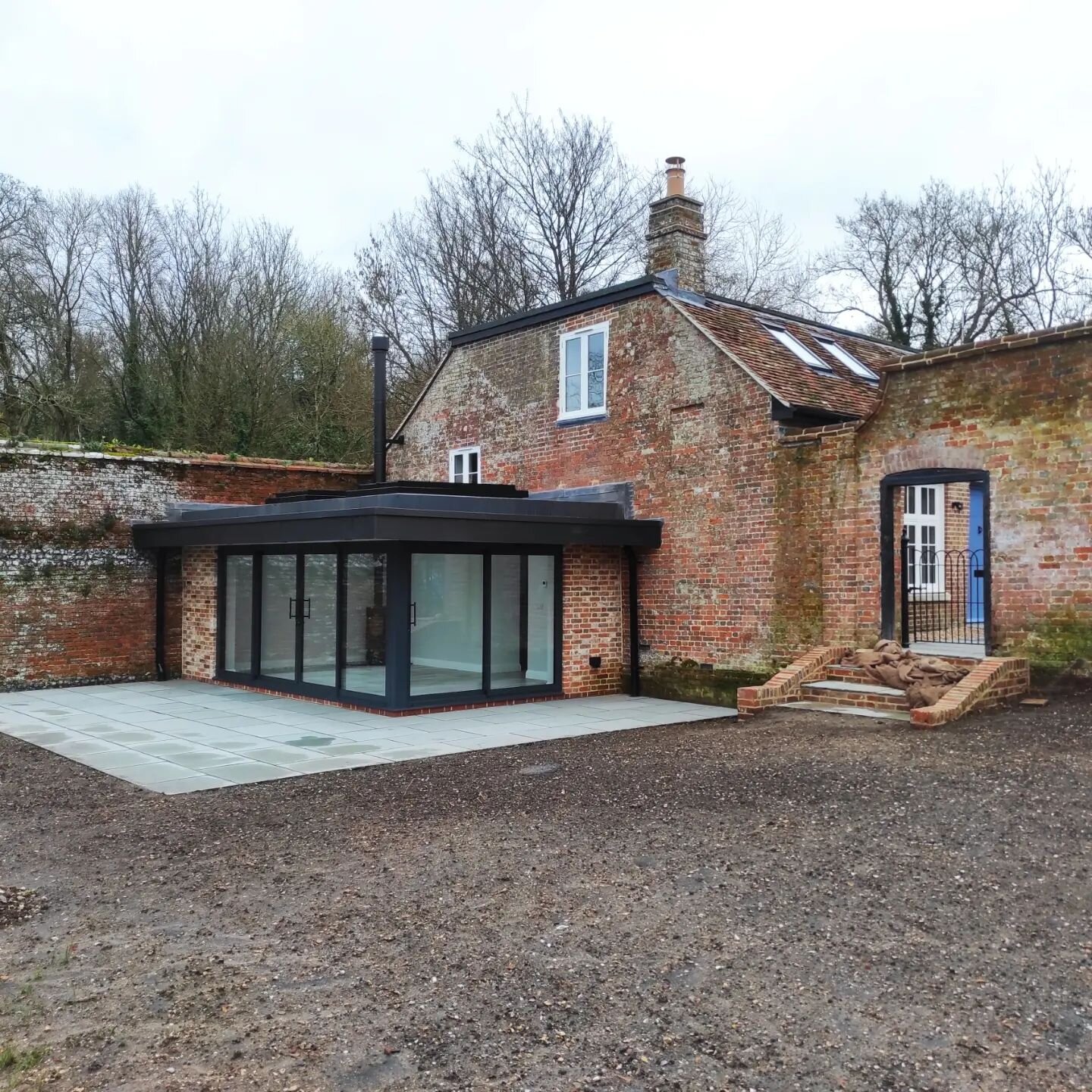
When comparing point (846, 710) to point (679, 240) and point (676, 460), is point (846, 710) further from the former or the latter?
point (679, 240)

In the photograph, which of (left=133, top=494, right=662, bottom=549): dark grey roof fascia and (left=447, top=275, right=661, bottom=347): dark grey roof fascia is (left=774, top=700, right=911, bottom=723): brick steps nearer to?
(left=133, top=494, right=662, bottom=549): dark grey roof fascia

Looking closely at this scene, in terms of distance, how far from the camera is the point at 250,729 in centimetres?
1009

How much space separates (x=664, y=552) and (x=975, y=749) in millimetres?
5823

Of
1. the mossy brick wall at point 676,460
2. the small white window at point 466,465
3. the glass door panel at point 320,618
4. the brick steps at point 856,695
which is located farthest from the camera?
the small white window at point 466,465

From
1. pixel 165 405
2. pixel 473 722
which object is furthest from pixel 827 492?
pixel 165 405

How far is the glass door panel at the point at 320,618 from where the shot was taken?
12305 mm

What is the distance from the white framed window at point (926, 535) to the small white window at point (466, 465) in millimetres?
6721

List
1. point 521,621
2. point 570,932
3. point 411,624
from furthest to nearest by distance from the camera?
point 521,621
point 411,624
point 570,932

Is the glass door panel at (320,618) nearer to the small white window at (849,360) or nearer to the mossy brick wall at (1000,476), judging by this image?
the mossy brick wall at (1000,476)

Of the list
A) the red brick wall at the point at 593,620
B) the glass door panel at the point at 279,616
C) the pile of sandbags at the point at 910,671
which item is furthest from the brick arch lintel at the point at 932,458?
the glass door panel at the point at 279,616

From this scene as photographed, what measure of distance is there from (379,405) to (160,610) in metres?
4.80

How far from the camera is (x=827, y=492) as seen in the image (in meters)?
11.0

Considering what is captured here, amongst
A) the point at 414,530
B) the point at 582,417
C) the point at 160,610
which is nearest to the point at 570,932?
the point at 414,530

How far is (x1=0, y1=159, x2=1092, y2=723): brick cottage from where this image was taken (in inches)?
373
